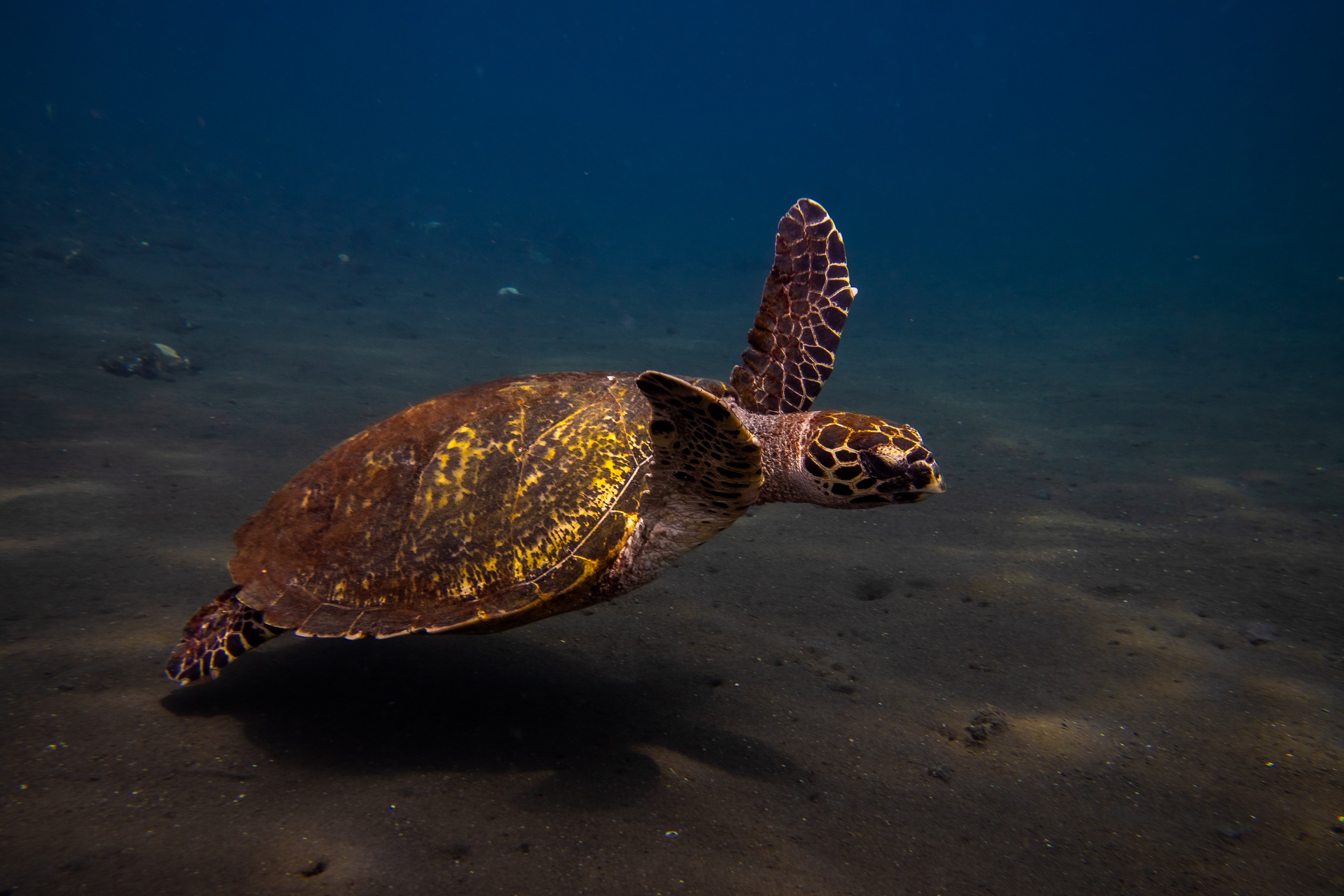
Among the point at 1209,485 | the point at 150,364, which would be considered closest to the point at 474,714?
the point at 1209,485

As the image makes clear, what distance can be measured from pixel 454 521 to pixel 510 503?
0.26m

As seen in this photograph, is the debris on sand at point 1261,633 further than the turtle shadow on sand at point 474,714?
Yes

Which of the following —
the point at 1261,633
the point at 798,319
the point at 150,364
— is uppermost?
the point at 150,364

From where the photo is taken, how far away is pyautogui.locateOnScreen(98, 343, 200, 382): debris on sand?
30.3ft

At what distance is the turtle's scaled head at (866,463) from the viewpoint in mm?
2705

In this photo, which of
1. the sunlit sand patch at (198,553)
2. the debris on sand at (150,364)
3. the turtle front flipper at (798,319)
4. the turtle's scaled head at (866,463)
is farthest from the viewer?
the debris on sand at (150,364)

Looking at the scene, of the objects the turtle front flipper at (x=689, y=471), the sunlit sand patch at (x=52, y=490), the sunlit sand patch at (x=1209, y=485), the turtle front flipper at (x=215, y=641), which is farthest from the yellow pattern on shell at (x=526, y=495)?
the sunlit sand patch at (x=1209, y=485)

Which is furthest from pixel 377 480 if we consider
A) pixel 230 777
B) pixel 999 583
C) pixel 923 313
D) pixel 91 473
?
pixel 923 313

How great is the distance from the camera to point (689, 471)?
2.50 m

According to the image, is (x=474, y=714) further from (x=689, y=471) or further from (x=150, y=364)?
(x=150, y=364)

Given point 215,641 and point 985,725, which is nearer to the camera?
point 215,641

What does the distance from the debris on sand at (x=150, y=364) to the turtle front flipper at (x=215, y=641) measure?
885cm

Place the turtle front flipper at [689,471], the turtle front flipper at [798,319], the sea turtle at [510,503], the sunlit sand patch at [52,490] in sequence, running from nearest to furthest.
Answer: the turtle front flipper at [689,471], the sea turtle at [510,503], the turtle front flipper at [798,319], the sunlit sand patch at [52,490]

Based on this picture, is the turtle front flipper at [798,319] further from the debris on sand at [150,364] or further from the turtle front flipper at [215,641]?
the debris on sand at [150,364]
